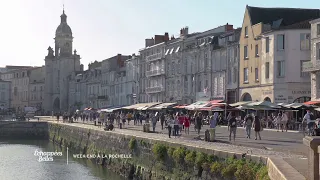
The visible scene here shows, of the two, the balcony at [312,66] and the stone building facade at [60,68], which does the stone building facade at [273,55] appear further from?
the stone building facade at [60,68]

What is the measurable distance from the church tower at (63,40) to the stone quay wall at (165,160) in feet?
303

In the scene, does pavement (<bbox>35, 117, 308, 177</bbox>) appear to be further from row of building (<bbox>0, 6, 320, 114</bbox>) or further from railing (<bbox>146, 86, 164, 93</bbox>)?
railing (<bbox>146, 86, 164, 93</bbox>)

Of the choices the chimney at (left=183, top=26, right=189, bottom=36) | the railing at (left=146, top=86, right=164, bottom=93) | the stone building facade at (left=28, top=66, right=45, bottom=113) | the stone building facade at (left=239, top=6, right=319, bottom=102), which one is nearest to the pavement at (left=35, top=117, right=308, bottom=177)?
the stone building facade at (left=239, top=6, right=319, bottom=102)

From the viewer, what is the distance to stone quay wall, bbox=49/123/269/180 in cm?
2161

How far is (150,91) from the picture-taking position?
93.6 metres

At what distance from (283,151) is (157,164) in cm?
879

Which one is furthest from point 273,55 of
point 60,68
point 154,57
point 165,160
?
point 60,68

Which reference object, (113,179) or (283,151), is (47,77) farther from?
(283,151)

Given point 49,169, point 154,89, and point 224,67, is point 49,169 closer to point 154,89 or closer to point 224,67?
point 224,67

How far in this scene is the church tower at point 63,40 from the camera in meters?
146

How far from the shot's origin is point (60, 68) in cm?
14450

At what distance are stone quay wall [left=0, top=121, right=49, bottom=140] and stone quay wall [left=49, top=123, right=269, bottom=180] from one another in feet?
106

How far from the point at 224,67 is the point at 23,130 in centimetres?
3400

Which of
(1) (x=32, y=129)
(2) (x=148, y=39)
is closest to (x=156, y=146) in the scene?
(1) (x=32, y=129)
